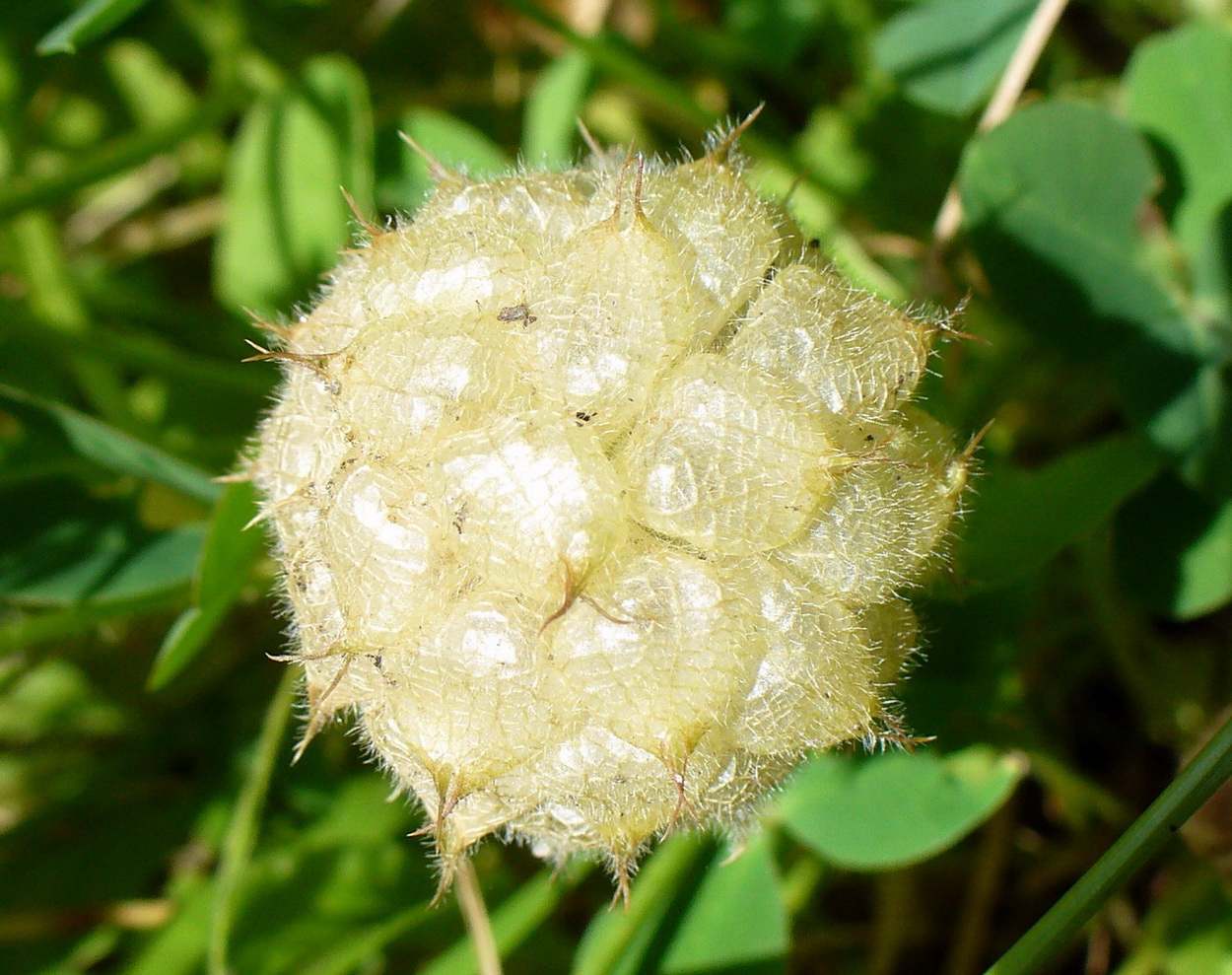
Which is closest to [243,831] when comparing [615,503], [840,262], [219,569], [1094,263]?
[219,569]

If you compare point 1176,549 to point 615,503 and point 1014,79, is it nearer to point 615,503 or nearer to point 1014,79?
point 1014,79

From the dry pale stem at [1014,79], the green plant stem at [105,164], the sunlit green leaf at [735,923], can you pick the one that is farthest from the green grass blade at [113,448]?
the dry pale stem at [1014,79]

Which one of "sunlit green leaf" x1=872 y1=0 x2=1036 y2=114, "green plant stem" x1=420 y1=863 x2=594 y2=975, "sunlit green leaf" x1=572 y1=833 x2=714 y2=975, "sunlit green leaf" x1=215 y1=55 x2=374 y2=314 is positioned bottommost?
"green plant stem" x1=420 y1=863 x2=594 y2=975

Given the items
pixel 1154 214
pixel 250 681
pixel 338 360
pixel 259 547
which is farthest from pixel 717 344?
pixel 250 681

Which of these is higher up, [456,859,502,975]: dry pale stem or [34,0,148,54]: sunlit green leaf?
[34,0,148,54]: sunlit green leaf

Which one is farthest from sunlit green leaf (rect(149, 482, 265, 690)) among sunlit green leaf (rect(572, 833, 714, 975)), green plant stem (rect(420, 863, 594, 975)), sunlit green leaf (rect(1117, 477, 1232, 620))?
sunlit green leaf (rect(1117, 477, 1232, 620))

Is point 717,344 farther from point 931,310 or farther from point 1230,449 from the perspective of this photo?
point 1230,449

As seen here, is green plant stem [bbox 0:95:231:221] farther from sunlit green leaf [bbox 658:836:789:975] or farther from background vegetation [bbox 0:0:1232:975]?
sunlit green leaf [bbox 658:836:789:975]

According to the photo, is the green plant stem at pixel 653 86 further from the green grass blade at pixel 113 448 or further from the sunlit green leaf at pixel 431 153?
the green grass blade at pixel 113 448
